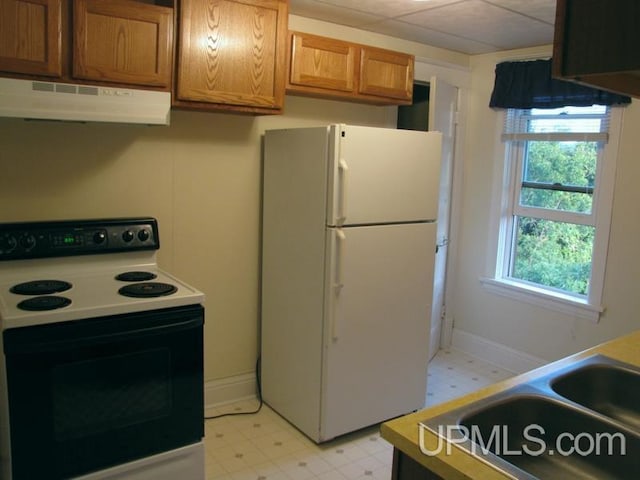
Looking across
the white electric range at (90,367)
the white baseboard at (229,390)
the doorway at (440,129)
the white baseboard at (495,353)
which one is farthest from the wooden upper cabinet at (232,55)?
the white baseboard at (495,353)

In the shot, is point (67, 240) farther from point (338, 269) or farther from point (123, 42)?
point (338, 269)

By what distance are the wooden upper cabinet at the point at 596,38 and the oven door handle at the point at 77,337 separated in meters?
1.62

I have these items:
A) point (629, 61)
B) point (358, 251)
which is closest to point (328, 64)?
point (358, 251)

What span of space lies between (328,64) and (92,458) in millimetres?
2192

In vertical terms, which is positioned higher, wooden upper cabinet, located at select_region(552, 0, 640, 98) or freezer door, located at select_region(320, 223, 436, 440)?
wooden upper cabinet, located at select_region(552, 0, 640, 98)

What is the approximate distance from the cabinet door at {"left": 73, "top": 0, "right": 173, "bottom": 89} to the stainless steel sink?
1860 millimetres

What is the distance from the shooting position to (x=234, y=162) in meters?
3.03

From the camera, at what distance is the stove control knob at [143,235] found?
256 centimetres

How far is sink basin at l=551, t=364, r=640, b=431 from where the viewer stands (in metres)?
1.55

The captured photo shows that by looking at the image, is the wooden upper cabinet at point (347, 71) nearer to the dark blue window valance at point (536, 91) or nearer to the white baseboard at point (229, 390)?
the dark blue window valance at point (536, 91)

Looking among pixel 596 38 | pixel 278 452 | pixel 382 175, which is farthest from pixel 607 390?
pixel 278 452

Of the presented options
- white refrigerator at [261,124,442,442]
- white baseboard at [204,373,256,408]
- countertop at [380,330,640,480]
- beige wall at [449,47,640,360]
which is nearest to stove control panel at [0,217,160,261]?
white refrigerator at [261,124,442,442]

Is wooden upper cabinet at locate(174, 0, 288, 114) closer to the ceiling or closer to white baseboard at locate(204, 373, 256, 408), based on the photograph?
the ceiling

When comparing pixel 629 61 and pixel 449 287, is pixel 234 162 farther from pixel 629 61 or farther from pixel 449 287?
pixel 629 61
